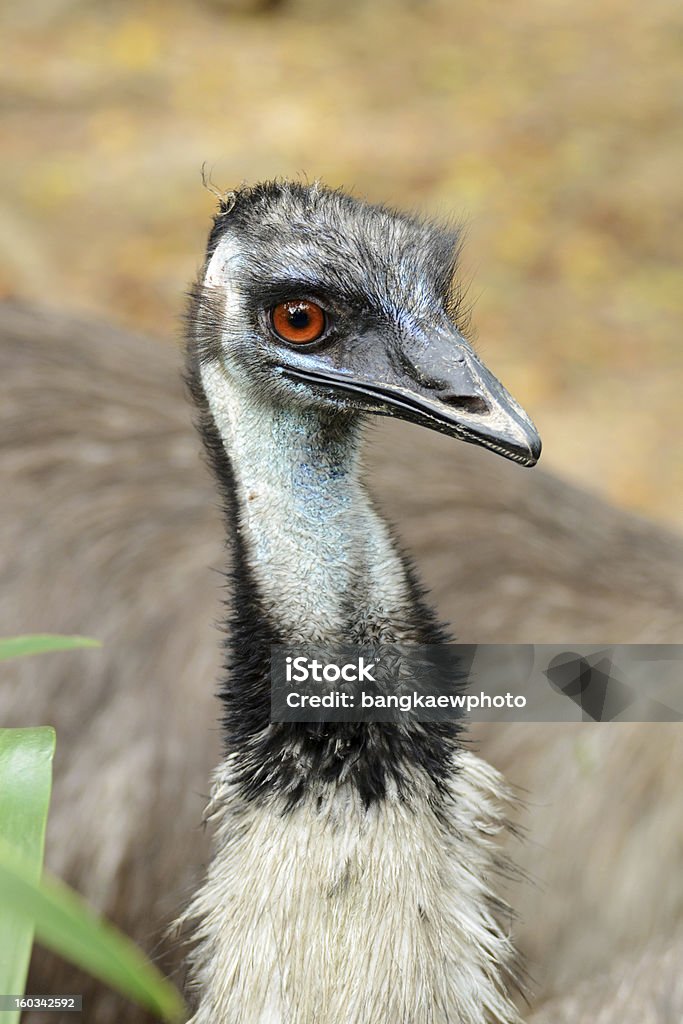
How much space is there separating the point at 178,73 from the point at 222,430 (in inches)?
169

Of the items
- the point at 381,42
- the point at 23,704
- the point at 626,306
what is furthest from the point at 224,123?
the point at 23,704

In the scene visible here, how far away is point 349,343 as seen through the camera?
3.82ft

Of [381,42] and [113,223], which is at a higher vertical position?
[381,42]

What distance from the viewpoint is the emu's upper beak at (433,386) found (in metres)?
1.09

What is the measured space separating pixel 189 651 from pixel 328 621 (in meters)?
0.84

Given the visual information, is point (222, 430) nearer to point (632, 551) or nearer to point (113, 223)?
point (632, 551)

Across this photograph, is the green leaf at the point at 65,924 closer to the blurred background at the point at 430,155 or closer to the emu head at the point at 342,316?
the emu head at the point at 342,316

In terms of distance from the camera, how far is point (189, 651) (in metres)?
2.00

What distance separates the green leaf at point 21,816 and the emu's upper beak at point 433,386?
1.25 ft

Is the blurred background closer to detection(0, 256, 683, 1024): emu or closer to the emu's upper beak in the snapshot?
detection(0, 256, 683, 1024): emu

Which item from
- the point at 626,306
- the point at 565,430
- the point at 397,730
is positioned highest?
the point at 626,306

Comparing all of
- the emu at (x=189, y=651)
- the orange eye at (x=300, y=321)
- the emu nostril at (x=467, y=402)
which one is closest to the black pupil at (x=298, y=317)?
the orange eye at (x=300, y=321)

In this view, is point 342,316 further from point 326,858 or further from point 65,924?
point 65,924

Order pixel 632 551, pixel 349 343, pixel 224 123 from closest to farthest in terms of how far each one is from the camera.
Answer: pixel 349 343 < pixel 632 551 < pixel 224 123
